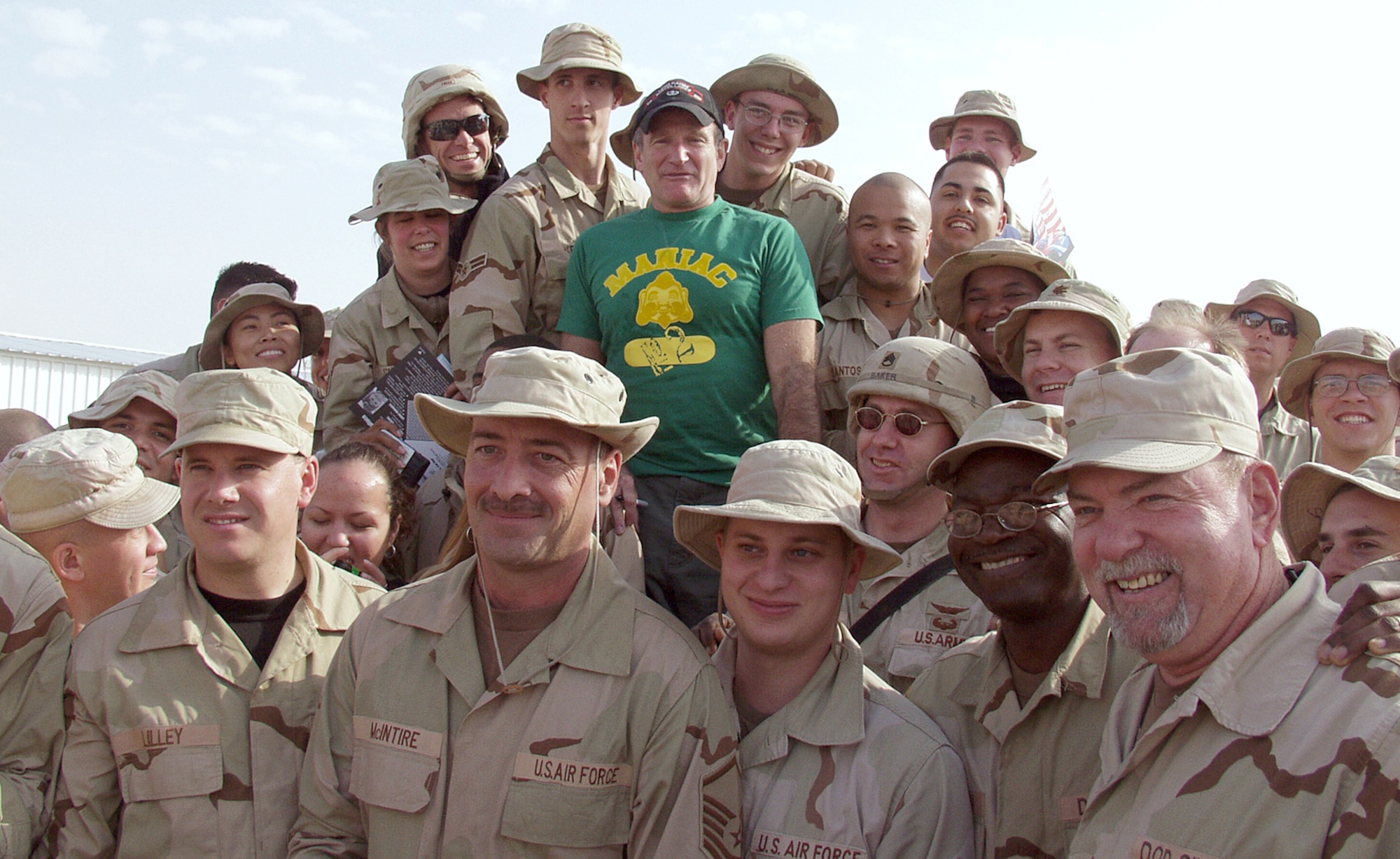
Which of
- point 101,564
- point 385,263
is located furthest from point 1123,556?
point 385,263

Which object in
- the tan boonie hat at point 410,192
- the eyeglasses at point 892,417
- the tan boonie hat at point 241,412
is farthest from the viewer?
the tan boonie hat at point 410,192

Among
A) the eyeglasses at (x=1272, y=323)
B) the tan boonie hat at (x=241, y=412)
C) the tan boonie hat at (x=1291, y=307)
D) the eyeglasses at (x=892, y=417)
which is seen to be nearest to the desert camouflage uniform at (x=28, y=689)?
the tan boonie hat at (x=241, y=412)

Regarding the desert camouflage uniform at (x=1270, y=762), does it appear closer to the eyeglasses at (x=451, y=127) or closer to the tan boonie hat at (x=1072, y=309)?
the tan boonie hat at (x=1072, y=309)

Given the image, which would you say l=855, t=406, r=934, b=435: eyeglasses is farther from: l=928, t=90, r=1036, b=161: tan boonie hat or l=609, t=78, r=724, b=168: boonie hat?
l=928, t=90, r=1036, b=161: tan boonie hat

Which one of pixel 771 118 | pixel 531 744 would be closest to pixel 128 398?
pixel 531 744

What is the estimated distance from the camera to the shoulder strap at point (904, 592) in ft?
13.6

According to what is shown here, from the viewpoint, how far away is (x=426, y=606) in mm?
3684

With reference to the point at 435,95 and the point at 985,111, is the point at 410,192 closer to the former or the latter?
the point at 435,95

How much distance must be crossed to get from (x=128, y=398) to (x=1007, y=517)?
13.4 feet

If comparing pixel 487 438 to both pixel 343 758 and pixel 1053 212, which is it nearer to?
pixel 343 758

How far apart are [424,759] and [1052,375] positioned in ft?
9.30

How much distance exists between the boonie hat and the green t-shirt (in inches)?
17.0

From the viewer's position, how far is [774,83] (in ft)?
21.3

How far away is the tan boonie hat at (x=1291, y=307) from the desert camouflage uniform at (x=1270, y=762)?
4712 mm
